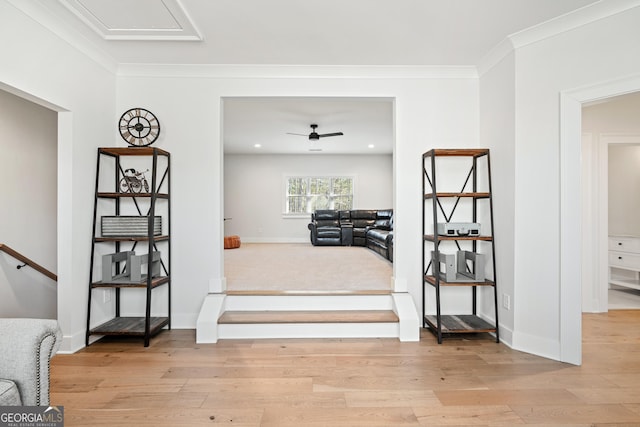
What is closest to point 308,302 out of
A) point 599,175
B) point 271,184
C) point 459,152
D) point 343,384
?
point 343,384

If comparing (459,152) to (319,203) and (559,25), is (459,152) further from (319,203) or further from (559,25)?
(319,203)

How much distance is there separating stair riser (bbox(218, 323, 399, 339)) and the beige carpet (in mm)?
466

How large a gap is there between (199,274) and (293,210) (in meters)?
6.23

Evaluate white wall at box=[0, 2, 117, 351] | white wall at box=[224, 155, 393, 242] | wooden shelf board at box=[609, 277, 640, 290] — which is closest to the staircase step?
white wall at box=[0, 2, 117, 351]

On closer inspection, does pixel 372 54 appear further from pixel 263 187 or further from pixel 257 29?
pixel 263 187

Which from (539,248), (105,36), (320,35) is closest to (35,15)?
(105,36)

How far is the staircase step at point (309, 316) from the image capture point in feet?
10.6

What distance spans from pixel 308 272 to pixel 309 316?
1.50 meters

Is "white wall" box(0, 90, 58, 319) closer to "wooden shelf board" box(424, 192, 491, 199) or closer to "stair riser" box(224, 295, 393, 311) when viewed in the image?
"stair riser" box(224, 295, 393, 311)

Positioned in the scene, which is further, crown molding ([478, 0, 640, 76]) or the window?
the window

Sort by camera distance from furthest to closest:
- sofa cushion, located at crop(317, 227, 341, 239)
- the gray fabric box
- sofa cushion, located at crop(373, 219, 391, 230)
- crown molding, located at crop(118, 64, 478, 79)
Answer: sofa cushion, located at crop(317, 227, 341, 239), sofa cushion, located at crop(373, 219, 391, 230), crown molding, located at crop(118, 64, 478, 79), the gray fabric box

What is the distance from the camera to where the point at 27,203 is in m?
3.72

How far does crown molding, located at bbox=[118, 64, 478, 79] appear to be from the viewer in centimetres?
342

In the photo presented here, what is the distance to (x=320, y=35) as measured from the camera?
9.36 ft
